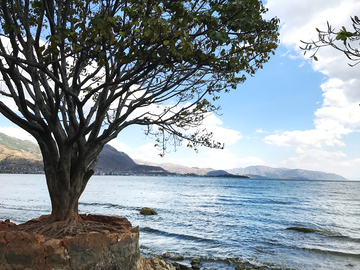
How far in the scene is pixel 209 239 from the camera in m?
16.2

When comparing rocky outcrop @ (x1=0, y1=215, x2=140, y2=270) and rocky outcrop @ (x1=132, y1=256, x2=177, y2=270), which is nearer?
rocky outcrop @ (x1=0, y1=215, x2=140, y2=270)

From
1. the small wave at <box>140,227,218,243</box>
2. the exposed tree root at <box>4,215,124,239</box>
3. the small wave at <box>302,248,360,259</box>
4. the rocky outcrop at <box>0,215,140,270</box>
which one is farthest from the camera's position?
the small wave at <box>140,227,218,243</box>

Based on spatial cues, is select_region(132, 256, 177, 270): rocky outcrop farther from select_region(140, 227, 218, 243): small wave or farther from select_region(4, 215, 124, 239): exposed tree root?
select_region(140, 227, 218, 243): small wave

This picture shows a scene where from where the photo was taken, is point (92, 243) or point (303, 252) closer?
point (92, 243)

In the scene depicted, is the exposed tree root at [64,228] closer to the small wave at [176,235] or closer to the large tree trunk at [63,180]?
the large tree trunk at [63,180]

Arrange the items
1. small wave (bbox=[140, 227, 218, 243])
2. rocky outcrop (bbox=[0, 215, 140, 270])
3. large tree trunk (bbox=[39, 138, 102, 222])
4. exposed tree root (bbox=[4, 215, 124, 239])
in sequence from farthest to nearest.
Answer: small wave (bbox=[140, 227, 218, 243])
large tree trunk (bbox=[39, 138, 102, 222])
exposed tree root (bbox=[4, 215, 124, 239])
rocky outcrop (bbox=[0, 215, 140, 270])

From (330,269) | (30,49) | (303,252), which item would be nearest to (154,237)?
(303,252)

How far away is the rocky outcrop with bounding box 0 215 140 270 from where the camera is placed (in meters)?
4.90

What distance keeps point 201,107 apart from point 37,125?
4772mm

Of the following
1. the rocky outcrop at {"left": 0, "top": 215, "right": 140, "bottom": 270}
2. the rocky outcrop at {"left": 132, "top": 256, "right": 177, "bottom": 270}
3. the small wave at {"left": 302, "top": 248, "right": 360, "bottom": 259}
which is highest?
the rocky outcrop at {"left": 0, "top": 215, "right": 140, "bottom": 270}

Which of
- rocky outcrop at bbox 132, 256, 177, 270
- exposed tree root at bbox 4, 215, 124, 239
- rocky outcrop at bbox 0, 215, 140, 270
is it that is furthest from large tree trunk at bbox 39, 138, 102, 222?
rocky outcrop at bbox 132, 256, 177, 270

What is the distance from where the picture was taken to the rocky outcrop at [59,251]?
4902 millimetres

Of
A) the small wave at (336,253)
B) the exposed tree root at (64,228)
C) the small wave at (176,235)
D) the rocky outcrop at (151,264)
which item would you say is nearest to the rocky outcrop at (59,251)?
the exposed tree root at (64,228)

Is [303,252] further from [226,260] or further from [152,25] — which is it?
[152,25]
